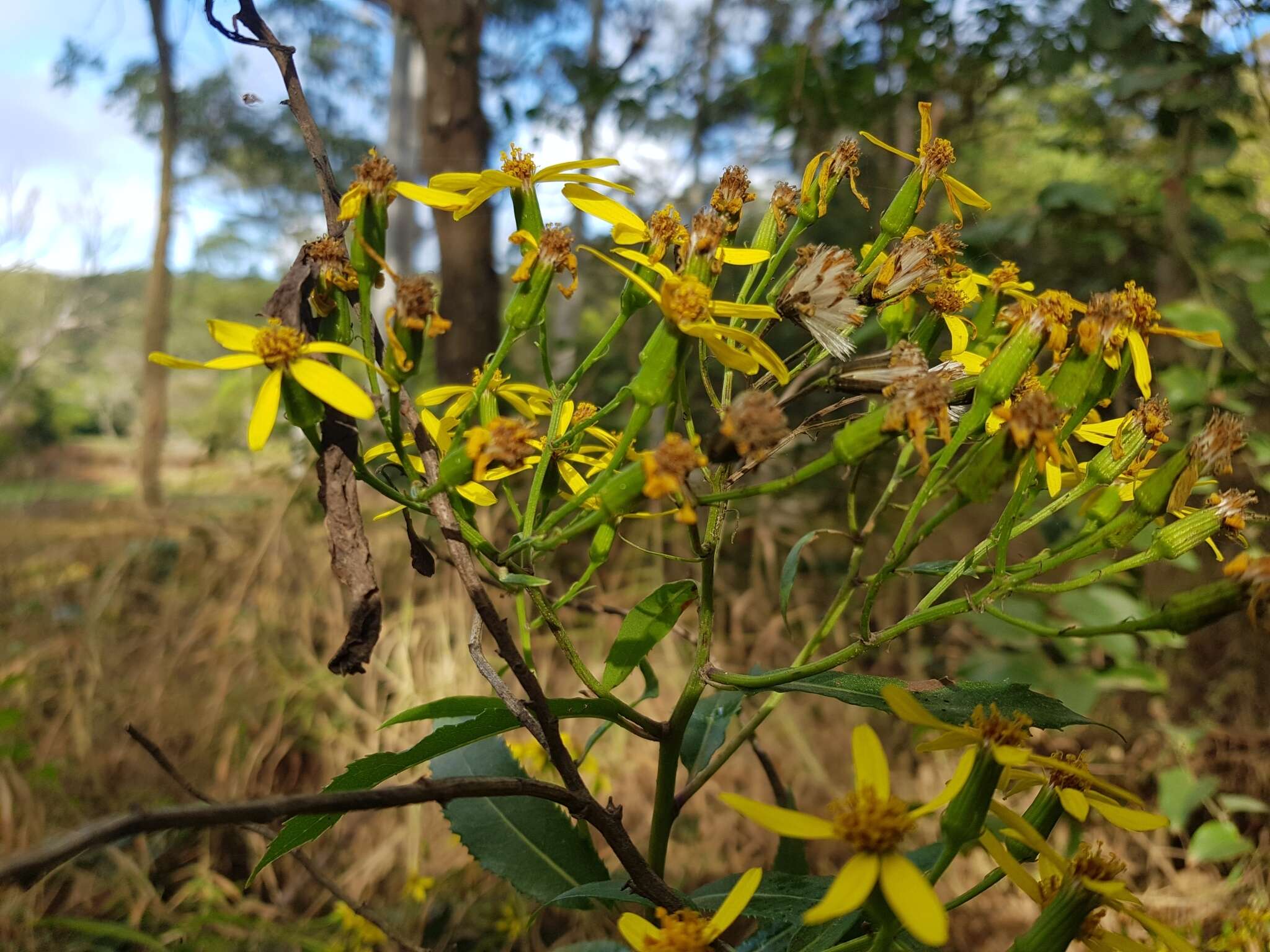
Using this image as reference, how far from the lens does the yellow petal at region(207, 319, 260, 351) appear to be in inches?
28.5

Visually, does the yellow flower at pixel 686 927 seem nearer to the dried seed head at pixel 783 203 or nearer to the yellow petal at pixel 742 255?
the yellow petal at pixel 742 255

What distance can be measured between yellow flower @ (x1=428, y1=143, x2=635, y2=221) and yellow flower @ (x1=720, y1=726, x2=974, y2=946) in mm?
602

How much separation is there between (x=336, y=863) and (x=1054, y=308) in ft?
10.2

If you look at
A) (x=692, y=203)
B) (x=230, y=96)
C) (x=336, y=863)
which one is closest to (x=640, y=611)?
(x=336, y=863)

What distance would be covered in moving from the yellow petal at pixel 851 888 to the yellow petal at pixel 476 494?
1.48 feet

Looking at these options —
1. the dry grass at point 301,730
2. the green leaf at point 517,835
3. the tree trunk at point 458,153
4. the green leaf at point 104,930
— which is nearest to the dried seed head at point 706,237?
the green leaf at point 517,835

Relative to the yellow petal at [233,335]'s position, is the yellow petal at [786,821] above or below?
below

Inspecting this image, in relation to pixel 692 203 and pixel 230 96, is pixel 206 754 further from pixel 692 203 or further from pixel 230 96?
pixel 230 96

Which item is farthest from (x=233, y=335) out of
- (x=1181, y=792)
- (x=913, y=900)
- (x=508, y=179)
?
(x=1181, y=792)

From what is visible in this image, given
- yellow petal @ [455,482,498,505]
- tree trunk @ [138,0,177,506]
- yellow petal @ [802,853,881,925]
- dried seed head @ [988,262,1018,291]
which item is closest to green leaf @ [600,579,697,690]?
yellow petal @ [455,482,498,505]

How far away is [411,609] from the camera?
383cm

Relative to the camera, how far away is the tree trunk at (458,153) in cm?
485

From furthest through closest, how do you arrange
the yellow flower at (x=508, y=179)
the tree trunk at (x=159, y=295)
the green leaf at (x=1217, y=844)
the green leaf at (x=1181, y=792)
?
the tree trunk at (x=159, y=295), the green leaf at (x=1181, y=792), the green leaf at (x=1217, y=844), the yellow flower at (x=508, y=179)

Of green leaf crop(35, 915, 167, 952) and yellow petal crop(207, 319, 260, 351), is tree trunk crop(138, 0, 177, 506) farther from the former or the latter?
yellow petal crop(207, 319, 260, 351)
